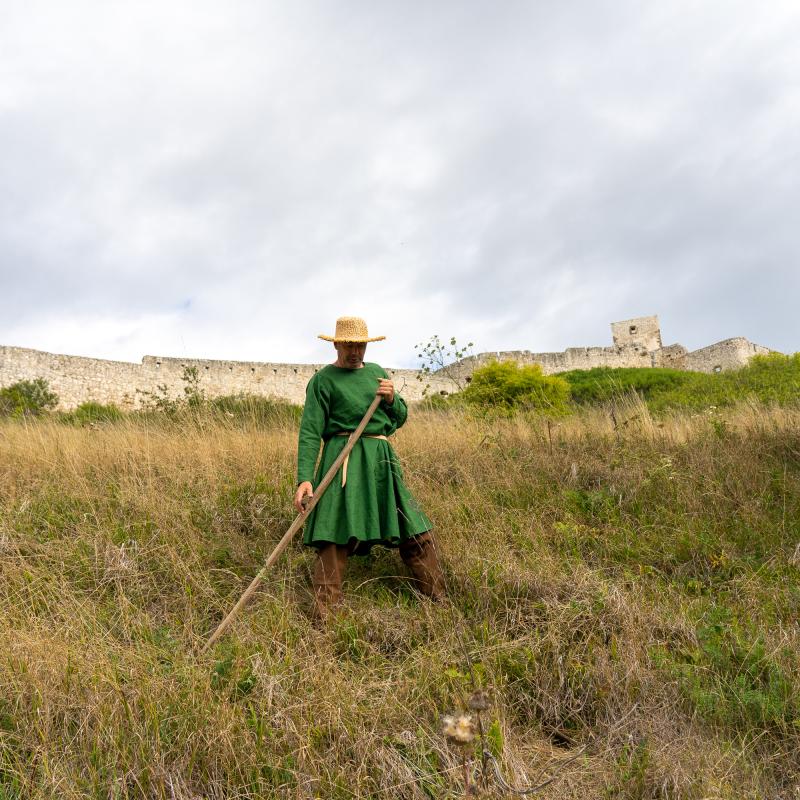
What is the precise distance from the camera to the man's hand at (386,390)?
11.5 feet

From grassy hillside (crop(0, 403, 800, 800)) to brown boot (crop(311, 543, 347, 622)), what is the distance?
0.13 meters

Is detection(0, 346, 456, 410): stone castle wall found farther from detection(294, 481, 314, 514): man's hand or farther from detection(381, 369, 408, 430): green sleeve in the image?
detection(294, 481, 314, 514): man's hand

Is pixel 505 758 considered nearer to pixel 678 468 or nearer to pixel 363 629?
pixel 363 629

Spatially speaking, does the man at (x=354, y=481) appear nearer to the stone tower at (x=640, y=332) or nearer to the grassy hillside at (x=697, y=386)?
the grassy hillside at (x=697, y=386)

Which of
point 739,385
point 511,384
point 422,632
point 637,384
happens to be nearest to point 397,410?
point 422,632

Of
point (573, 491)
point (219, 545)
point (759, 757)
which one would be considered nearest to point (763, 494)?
point (573, 491)

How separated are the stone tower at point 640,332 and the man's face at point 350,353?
3061 cm

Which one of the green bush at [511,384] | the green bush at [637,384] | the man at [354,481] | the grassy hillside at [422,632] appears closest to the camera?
the grassy hillside at [422,632]

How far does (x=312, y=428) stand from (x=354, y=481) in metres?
0.38

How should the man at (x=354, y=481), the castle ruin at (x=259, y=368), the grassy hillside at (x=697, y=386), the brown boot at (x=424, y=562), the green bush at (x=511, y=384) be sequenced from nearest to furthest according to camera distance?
the man at (x=354, y=481) → the brown boot at (x=424, y=562) → the grassy hillside at (x=697, y=386) → the green bush at (x=511, y=384) → the castle ruin at (x=259, y=368)

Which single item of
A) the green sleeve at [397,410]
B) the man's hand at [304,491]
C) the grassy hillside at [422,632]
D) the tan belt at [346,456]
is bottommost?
the grassy hillside at [422,632]

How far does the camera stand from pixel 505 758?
6.95 feet

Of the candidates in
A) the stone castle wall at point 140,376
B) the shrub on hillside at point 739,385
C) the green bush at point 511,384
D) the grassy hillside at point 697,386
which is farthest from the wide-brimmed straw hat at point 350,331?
the stone castle wall at point 140,376

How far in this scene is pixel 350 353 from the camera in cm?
361
